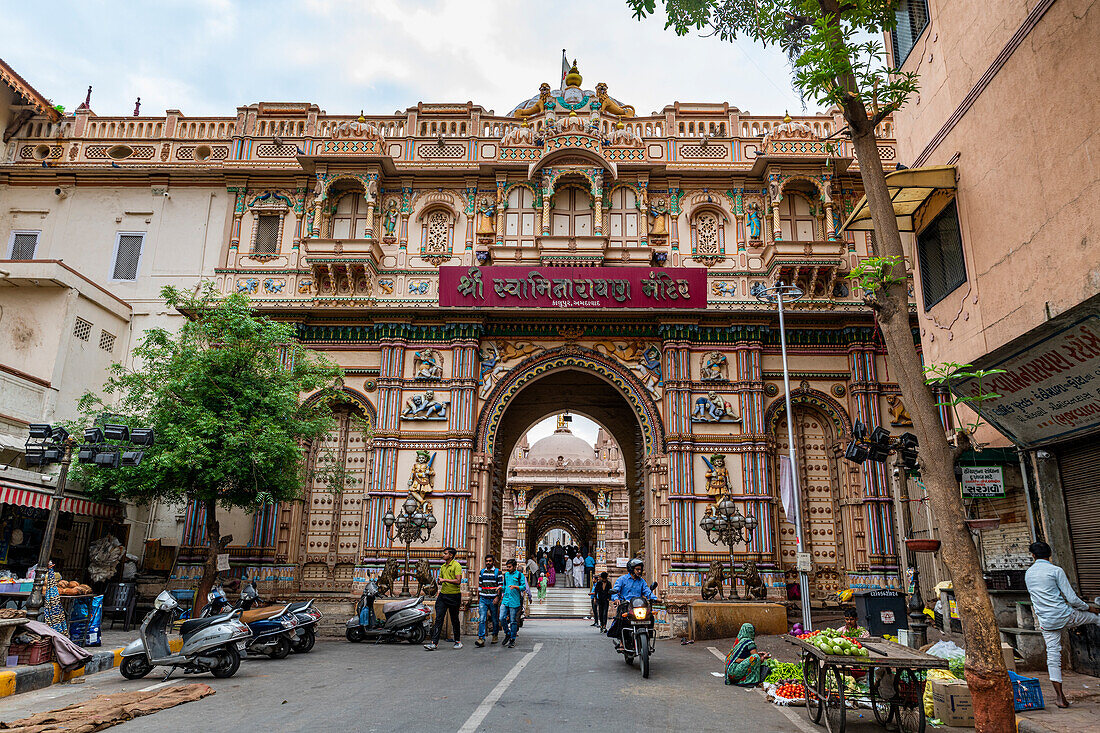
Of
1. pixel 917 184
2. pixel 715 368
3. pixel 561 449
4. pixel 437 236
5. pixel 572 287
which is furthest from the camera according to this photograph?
pixel 561 449

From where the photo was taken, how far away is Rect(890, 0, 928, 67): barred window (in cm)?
1290

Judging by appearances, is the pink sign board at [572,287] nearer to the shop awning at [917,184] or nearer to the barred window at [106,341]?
the shop awning at [917,184]

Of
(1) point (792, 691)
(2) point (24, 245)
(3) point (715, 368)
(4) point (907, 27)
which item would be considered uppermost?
(4) point (907, 27)

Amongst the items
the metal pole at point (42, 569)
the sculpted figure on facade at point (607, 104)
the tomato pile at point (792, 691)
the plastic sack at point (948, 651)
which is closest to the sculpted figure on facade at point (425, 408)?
the metal pole at point (42, 569)

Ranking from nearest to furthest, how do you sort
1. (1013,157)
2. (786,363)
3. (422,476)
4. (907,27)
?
1. (1013,157)
2. (907,27)
3. (786,363)
4. (422,476)

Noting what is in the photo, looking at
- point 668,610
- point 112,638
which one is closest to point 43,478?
point 112,638

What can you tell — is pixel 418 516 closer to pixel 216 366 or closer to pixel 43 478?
pixel 216 366

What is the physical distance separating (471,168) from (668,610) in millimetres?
12720

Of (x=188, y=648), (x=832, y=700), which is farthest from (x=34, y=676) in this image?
(x=832, y=700)

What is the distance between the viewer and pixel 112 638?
14.6 metres

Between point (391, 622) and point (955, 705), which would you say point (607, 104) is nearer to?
point (391, 622)

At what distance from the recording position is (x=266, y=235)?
67.4 feet

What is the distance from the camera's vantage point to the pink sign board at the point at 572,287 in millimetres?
18625

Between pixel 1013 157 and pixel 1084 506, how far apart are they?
15.8ft
